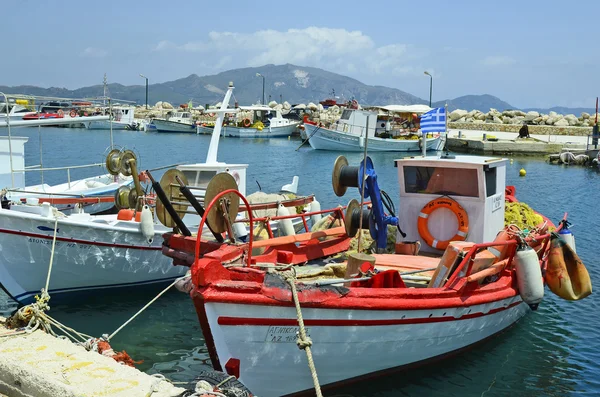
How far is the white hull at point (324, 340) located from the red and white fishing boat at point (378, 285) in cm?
2

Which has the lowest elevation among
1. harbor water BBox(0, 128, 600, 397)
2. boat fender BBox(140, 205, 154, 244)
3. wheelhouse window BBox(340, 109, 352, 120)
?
harbor water BBox(0, 128, 600, 397)

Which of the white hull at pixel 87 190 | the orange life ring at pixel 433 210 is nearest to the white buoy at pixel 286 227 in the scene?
the orange life ring at pixel 433 210

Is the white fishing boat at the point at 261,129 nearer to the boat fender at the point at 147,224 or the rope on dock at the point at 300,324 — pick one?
the boat fender at the point at 147,224

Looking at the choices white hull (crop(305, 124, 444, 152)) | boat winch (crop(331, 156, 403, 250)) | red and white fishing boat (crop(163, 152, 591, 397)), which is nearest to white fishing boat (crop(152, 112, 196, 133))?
white hull (crop(305, 124, 444, 152))

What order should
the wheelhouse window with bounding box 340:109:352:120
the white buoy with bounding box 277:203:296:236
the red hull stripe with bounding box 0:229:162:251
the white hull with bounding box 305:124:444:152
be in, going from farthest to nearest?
1. the wheelhouse window with bounding box 340:109:352:120
2. the white hull with bounding box 305:124:444:152
3. the white buoy with bounding box 277:203:296:236
4. the red hull stripe with bounding box 0:229:162:251

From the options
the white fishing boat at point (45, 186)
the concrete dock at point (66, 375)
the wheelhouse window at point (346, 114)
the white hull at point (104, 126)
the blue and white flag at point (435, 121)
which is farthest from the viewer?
the white hull at point (104, 126)

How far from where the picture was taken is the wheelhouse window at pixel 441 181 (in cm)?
1044

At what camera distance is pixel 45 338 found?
7.03 m

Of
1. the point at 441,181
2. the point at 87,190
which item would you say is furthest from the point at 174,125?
the point at 441,181

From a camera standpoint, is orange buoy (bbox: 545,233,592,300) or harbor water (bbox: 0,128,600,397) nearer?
harbor water (bbox: 0,128,600,397)

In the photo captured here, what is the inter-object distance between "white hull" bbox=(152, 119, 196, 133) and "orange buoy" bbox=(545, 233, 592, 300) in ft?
244

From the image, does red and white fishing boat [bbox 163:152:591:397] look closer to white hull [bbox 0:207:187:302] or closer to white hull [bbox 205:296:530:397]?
white hull [bbox 205:296:530:397]

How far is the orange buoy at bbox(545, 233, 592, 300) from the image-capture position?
10.1m

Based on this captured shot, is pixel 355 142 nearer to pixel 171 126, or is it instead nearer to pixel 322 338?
pixel 171 126
